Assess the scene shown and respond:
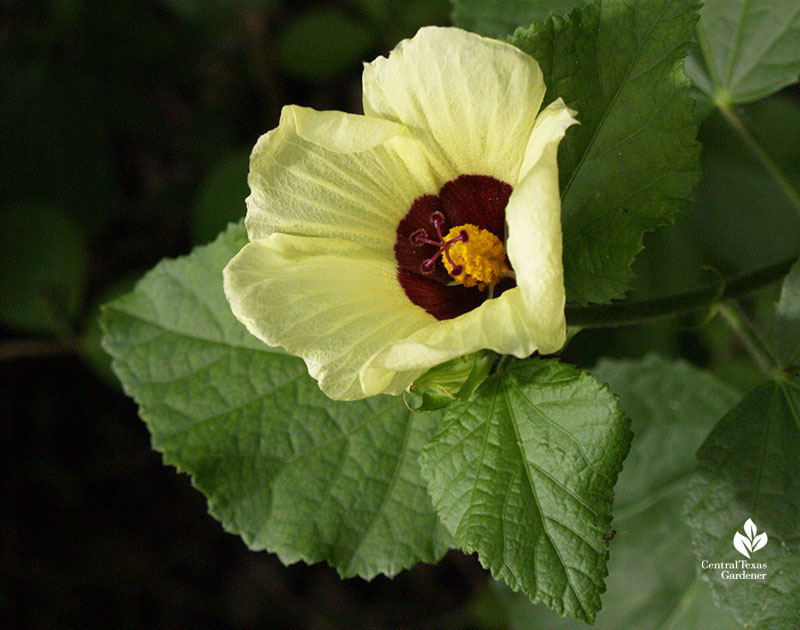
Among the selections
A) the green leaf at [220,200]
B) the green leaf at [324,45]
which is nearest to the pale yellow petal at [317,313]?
the green leaf at [220,200]

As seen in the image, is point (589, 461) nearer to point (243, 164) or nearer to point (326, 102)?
point (243, 164)

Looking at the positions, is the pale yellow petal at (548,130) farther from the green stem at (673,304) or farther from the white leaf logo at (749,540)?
the white leaf logo at (749,540)

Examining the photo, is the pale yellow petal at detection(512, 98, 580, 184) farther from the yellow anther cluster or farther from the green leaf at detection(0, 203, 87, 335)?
the green leaf at detection(0, 203, 87, 335)

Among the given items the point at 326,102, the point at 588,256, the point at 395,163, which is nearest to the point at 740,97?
the point at 588,256

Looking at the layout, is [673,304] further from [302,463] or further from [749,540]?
[302,463]

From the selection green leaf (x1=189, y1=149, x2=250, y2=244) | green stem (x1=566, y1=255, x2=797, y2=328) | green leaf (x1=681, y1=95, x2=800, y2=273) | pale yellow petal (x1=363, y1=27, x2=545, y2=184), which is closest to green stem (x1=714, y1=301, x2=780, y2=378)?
green stem (x1=566, y1=255, x2=797, y2=328)
